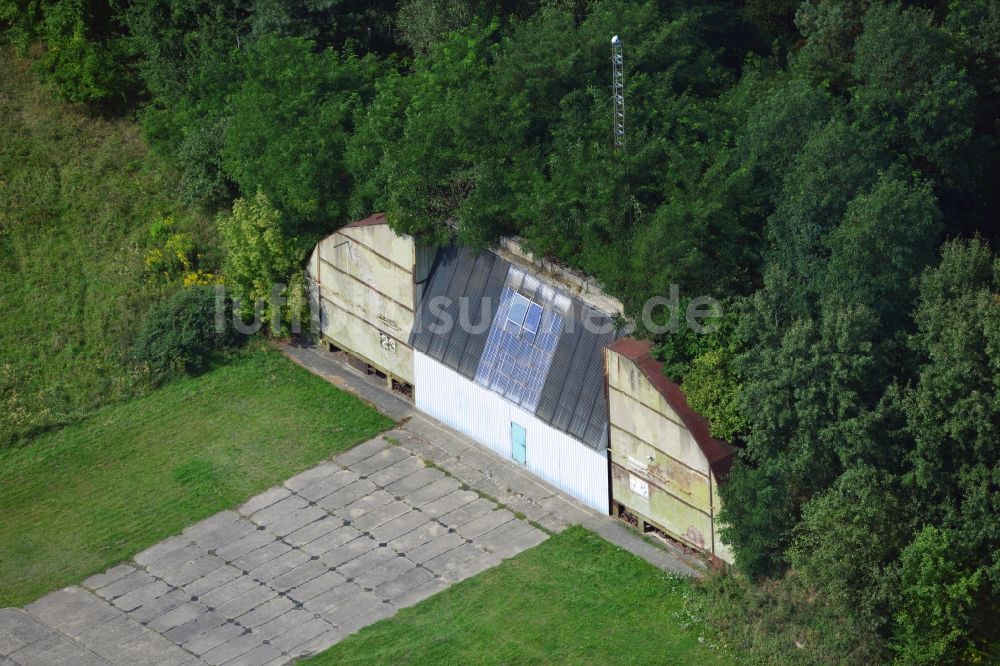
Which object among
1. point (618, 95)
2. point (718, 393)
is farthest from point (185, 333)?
point (718, 393)

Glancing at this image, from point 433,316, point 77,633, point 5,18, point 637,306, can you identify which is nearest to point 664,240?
point 637,306

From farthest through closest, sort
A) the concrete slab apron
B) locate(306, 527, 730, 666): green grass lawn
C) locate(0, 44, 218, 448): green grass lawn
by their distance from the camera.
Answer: locate(0, 44, 218, 448): green grass lawn < the concrete slab apron < locate(306, 527, 730, 666): green grass lawn

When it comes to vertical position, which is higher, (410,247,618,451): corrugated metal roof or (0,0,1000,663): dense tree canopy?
(0,0,1000,663): dense tree canopy

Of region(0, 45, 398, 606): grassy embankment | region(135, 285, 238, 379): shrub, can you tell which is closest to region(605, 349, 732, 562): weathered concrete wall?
region(0, 45, 398, 606): grassy embankment

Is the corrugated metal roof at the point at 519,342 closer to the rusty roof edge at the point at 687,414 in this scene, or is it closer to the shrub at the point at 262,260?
the rusty roof edge at the point at 687,414

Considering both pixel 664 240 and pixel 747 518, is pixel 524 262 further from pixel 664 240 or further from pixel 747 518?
pixel 747 518

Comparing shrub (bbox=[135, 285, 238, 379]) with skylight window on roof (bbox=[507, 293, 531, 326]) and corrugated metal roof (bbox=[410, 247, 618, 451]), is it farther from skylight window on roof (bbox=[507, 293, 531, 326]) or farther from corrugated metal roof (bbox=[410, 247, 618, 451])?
skylight window on roof (bbox=[507, 293, 531, 326])
